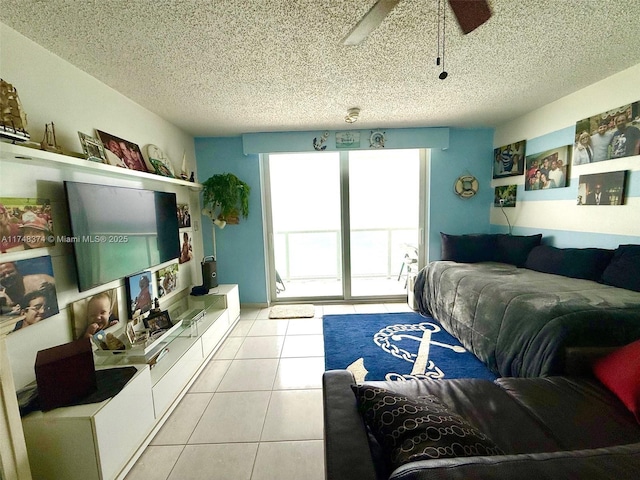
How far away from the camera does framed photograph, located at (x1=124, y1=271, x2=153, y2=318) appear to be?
1.98 meters

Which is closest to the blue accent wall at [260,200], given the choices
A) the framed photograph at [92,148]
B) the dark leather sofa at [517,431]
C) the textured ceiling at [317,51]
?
the textured ceiling at [317,51]

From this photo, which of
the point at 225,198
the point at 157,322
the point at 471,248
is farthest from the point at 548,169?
the point at 157,322

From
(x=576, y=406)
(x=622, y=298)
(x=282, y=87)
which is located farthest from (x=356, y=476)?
(x=282, y=87)

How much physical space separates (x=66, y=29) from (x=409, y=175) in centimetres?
372

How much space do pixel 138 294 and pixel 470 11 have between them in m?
2.68

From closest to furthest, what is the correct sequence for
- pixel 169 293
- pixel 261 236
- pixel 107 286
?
1. pixel 107 286
2. pixel 169 293
3. pixel 261 236

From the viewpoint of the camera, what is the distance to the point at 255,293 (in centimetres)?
368

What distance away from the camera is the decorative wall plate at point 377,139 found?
3.33 m

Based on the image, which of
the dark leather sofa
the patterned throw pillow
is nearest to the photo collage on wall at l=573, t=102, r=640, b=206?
the dark leather sofa

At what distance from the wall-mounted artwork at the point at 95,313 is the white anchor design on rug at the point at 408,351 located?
1.88 m

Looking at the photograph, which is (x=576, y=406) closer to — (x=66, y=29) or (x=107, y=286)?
(x=107, y=286)

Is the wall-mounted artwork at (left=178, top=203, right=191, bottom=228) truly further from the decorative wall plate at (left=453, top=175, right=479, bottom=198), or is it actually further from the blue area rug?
the decorative wall plate at (left=453, top=175, right=479, bottom=198)

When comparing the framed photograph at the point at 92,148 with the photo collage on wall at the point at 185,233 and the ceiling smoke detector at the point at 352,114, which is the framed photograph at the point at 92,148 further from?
the ceiling smoke detector at the point at 352,114

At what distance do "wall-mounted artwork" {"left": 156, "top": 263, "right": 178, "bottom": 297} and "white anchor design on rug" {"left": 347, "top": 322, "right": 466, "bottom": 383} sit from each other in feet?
6.29
